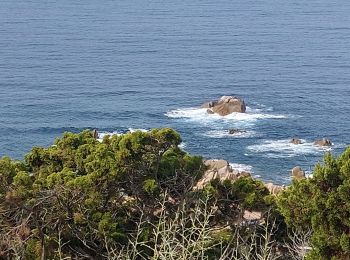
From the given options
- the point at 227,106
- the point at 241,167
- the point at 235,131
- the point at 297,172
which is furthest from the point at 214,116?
the point at 297,172

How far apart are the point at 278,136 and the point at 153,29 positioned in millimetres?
76756

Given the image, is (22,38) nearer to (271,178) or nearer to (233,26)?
(233,26)

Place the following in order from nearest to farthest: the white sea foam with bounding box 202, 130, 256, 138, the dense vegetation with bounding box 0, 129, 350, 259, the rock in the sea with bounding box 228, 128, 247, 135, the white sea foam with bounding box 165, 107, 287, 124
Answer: the dense vegetation with bounding box 0, 129, 350, 259 → the white sea foam with bounding box 202, 130, 256, 138 → the rock in the sea with bounding box 228, 128, 247, 135 → the white sea foam with bounding box 165, 107, 287, 124

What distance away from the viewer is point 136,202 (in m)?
25.7

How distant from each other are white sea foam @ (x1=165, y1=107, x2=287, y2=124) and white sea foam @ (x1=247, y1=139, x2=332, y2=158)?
6.87 meters

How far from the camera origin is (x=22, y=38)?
123 metres

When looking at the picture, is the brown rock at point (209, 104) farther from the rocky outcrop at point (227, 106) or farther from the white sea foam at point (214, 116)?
the white sea foam at point (214, 116)

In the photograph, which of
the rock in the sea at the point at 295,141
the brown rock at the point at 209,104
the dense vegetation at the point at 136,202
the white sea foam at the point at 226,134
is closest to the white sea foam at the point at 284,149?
the rock in the sea at the point at 295,141

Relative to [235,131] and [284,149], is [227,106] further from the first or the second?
[284,149]

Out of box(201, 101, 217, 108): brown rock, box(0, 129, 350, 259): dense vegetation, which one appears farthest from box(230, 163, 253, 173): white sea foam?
box(0, 129, 350, 259): dense vegetation

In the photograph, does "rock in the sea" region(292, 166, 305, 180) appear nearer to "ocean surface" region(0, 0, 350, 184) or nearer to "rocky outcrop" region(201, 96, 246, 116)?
"ocean surface" region(0, 0, 350, 184)

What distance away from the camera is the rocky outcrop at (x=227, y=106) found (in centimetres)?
7256

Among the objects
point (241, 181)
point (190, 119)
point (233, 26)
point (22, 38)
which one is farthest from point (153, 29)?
point (241, 181)

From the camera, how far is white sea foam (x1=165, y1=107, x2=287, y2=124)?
230ft
